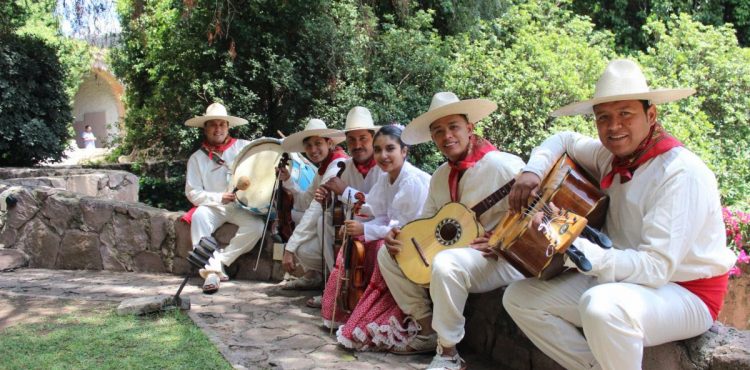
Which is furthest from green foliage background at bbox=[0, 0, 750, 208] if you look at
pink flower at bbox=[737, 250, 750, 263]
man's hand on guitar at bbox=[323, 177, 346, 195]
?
man's hand on guitar at bbox=[323, 177, 346, 195]

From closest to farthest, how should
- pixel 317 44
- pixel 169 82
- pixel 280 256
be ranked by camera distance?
pixel 280 256 → pixel 317 44 → pixel 169 82

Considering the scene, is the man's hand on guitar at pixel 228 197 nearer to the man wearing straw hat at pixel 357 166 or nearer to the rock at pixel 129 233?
the rock at pixel 129 233

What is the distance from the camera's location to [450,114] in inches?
157

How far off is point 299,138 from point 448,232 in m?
2.28

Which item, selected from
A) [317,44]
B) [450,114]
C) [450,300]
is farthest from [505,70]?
[450,300]

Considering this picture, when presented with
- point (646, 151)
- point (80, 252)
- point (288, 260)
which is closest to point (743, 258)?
point (646, 151)

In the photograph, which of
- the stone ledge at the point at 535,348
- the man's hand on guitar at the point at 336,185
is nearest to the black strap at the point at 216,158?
the man's hand on guitar at the point at 336,185

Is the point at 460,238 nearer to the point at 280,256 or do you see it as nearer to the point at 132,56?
the point at 280,256

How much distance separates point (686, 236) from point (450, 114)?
1.67 meters

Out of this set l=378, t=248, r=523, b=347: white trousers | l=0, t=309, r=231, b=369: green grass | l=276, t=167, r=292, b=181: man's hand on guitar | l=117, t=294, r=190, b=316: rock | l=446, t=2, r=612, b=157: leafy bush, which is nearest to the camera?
l=378, t=248, r=523, b=347: white trousers

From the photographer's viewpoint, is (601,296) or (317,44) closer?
(601,296)

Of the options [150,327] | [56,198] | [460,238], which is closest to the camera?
[460,238]

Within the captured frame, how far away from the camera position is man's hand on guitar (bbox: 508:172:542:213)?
326 cm

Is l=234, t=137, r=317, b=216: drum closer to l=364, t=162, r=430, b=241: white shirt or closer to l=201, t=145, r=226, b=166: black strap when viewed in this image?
l=201, t=145, r=226, b=166: black strap
